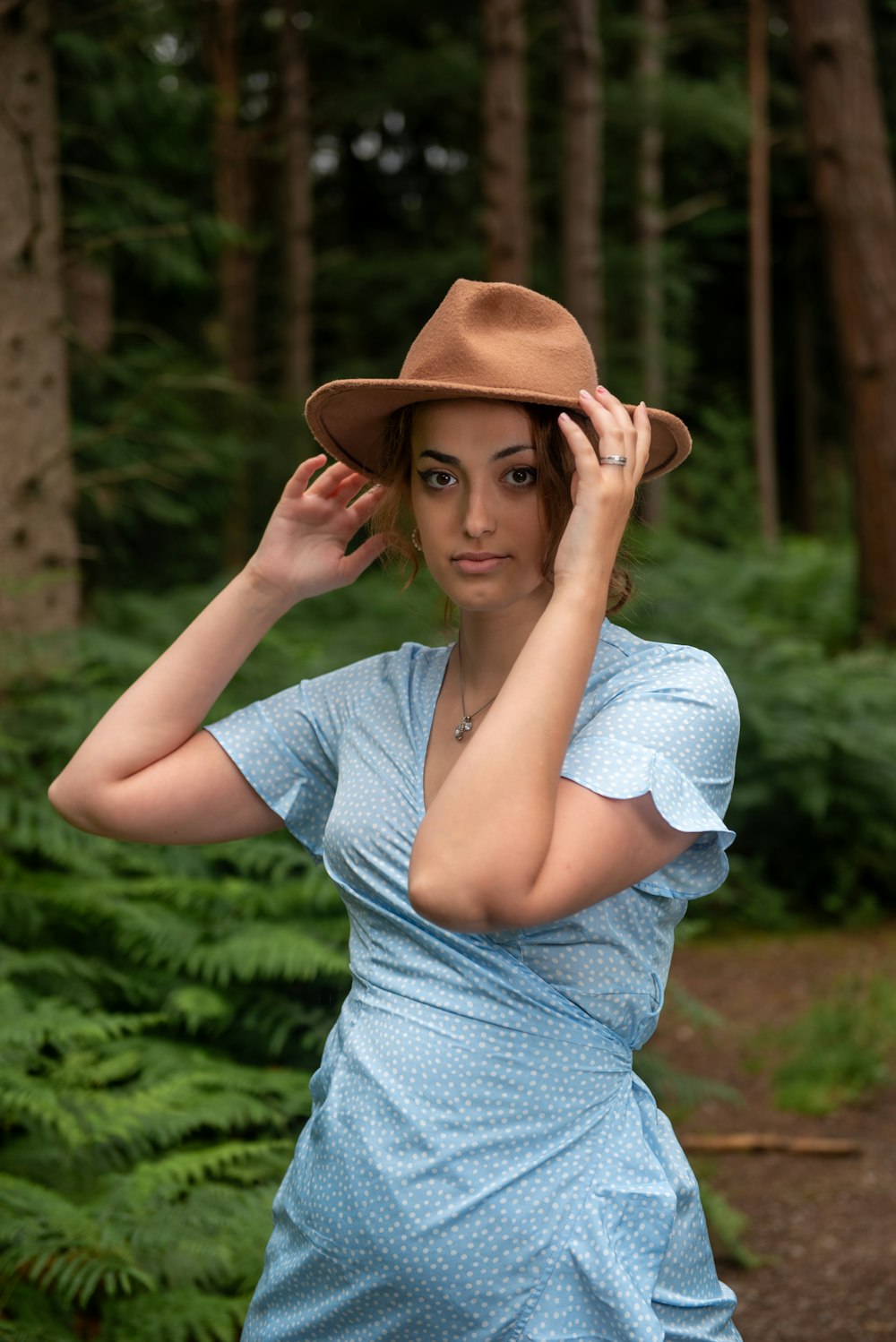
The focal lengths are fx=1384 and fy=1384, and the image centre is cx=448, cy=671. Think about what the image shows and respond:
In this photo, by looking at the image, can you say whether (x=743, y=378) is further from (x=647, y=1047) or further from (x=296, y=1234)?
(x=296, y=1234)

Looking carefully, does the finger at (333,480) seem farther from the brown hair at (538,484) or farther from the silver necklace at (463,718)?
the silver necklace at (463,718)

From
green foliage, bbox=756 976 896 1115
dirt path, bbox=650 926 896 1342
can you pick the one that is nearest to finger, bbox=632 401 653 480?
dirt path, bbox=650 926 896 1342

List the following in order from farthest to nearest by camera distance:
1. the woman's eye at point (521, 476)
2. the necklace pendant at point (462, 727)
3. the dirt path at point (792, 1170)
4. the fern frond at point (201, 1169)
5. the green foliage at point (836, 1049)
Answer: the green foliage at point (836, 1049)
the dirt path at point (792, 1170)
the fern frond at point (201, 1169)
the necklace pendant at point (462, 727)
the woman's eye at point (521, 476)

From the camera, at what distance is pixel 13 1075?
3.29m

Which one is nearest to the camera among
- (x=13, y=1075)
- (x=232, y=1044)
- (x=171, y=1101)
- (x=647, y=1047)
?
(x=13, y=1075)

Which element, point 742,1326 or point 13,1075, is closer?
point 13,1075

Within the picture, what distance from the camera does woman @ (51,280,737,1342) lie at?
68.8 inches

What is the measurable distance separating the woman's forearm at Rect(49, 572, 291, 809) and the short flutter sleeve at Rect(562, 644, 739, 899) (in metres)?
0.61

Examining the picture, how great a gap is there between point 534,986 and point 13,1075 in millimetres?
1893

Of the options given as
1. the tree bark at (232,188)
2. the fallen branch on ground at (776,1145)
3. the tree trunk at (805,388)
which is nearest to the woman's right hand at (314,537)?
the fallen branch on ground at (776,1145)

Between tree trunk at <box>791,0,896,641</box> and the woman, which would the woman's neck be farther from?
tree trunk at <box>791,0,896,641</box>

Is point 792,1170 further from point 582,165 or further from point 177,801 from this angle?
point 582,165

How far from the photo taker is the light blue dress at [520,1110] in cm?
182

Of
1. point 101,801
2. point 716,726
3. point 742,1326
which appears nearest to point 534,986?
point 716,726
